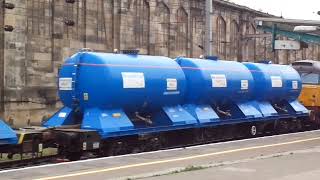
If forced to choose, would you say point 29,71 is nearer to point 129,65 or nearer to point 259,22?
point 129,65

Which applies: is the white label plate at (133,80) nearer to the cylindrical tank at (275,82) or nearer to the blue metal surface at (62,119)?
the blue metal surface at (62,119)

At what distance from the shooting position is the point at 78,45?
29672 mm

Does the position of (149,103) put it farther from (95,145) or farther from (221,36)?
(221,36)

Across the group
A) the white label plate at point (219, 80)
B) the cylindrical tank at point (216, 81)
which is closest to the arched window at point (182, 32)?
the cylindrical tank at point (216, 81)

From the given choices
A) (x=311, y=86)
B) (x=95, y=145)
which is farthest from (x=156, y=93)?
(x=311, y=86)

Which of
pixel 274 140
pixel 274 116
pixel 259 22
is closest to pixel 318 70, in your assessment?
pixel 274 116

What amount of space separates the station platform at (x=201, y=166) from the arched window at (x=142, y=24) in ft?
64.7

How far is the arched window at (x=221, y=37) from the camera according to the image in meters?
43.4

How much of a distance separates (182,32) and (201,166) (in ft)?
92.0

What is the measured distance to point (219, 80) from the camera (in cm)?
1955

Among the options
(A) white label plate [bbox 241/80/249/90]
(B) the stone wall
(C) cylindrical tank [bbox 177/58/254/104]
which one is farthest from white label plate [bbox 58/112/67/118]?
(B) the stone wall

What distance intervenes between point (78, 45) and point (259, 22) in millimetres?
22466

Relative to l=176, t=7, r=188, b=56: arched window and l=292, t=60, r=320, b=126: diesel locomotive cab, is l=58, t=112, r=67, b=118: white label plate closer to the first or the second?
l=292, t=60, r=320, b=126: diesel locomotive cab

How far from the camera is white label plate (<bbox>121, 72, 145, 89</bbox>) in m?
15.6
